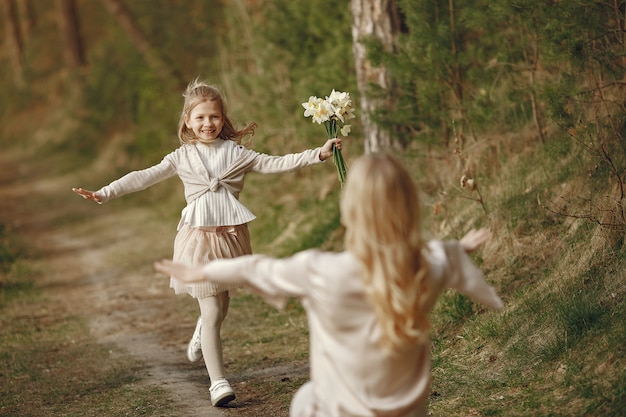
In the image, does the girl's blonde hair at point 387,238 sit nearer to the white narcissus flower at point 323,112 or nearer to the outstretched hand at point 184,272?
the outstretched hand at point 184,272

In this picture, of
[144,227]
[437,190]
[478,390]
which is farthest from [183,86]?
[478,390]

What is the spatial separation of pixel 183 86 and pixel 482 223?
11454 mm

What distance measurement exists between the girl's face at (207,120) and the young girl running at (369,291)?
85.7 inches

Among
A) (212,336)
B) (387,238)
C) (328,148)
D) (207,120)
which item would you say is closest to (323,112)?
(328,148)

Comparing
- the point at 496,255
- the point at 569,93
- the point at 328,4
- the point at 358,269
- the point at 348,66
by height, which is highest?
the point at 328,4

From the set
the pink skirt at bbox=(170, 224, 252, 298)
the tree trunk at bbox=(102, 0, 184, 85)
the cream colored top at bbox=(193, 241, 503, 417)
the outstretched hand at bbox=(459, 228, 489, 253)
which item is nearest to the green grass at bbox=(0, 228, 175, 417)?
the pink skirt at bbox=(170, 224, 252, 298)

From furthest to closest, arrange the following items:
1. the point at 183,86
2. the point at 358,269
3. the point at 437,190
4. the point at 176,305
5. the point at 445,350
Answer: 1. the point at 183,86
2. the point at 176,305
3. the point at 437,190
4. the point at 445,350
5. the point at 358,269

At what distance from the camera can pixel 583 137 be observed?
19.9ft

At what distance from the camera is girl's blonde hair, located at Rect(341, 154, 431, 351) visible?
10.8 ft

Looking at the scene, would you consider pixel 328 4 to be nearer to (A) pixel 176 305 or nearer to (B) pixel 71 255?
(A) pixel 176 305

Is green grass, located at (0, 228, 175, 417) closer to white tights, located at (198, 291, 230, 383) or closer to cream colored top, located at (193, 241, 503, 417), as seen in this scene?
white tights, located at (198, 291, 230, 383)

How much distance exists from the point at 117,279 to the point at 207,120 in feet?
18.7

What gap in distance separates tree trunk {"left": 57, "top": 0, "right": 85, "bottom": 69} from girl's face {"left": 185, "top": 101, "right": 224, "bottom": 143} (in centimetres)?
2307

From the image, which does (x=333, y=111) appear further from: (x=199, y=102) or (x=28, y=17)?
(x=28, y=17)
